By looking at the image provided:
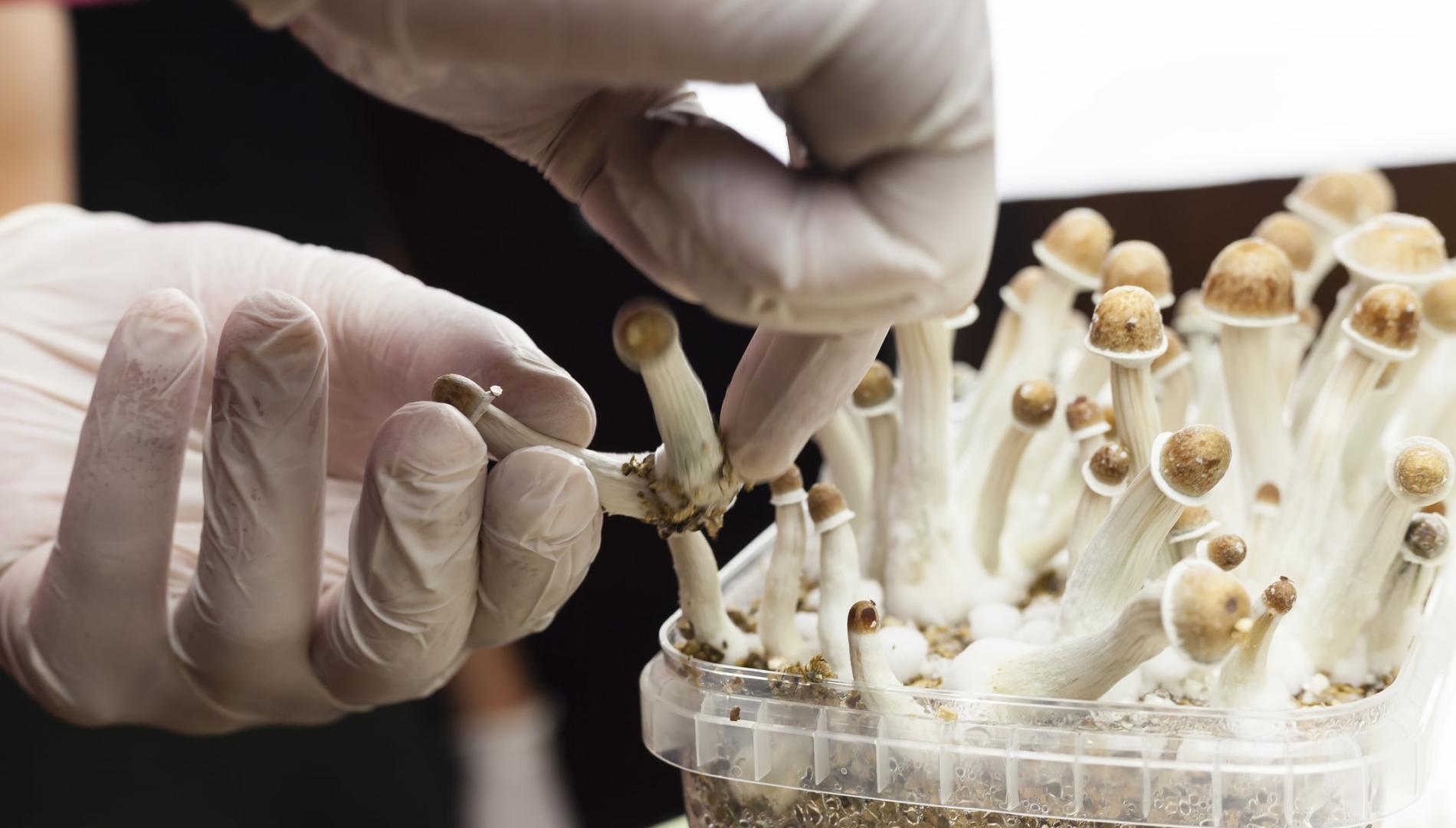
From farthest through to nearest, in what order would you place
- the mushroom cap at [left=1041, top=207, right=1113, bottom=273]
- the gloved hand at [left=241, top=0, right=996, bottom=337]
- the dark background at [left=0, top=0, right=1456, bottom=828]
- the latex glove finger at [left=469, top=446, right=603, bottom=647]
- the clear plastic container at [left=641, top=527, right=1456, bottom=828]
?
the dark background at [left=0, top=0, right=1456, bottom=828] < the mushroom cap at [left=1041, top=207, right=1113, bottom=273] < the latex glove finger at [left=469, top=446, right=603, bottom=647] < the clear plastic container at [left=641, top=527, right=1456, bottom=828] < the gloved hand at [left=241, top=0, right=996, bottom=337]

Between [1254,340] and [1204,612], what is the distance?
0.42 meters

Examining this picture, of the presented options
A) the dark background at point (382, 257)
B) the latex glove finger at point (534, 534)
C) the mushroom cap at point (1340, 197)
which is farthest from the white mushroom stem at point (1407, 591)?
the dark background at point (382, 257)

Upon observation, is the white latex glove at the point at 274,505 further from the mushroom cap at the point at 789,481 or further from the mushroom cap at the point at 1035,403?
the mushroom cap at the point at 1035,403

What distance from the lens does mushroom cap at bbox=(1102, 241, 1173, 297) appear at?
0.88 meters

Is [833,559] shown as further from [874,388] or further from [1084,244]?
[1084,244]

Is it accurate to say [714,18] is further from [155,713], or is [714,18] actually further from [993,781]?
[155,713]

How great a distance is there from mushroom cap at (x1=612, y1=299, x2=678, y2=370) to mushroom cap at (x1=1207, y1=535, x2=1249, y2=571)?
1.29ft

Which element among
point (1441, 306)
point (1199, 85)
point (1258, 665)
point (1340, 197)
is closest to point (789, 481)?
point (1258, 665)

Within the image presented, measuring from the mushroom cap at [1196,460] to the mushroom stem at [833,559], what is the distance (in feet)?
0.80

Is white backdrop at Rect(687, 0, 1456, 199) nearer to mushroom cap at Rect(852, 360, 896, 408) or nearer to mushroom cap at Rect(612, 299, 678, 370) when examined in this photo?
mushroom cap at Rect(852, 360, 896, 408)

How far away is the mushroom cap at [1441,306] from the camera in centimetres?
85

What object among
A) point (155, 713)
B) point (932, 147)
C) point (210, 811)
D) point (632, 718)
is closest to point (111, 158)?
point (210, 811)

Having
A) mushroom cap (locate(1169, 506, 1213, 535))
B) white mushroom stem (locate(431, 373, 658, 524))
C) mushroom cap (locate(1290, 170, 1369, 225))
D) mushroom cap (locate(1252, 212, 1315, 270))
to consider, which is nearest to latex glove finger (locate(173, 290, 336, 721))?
white mushroom stem (locate(431, 373, 658, 524))

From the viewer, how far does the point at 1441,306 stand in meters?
0.86
